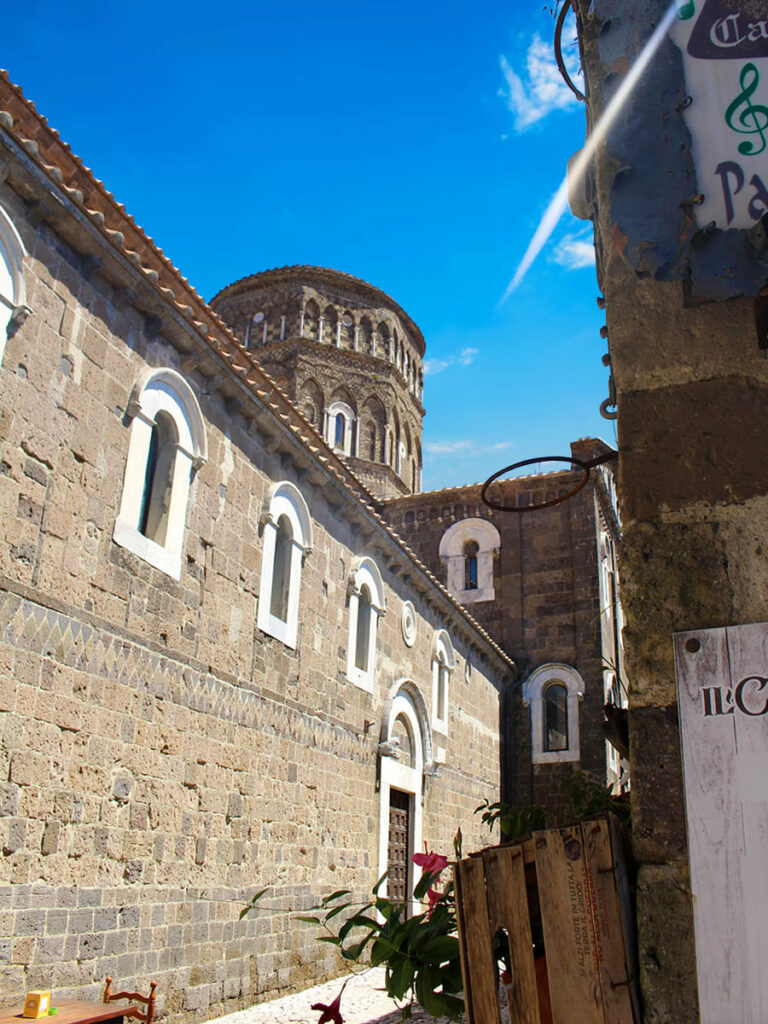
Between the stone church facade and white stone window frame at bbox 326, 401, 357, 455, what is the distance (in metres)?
10.2

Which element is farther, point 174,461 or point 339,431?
point 339,431

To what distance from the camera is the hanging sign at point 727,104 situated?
2.71 m

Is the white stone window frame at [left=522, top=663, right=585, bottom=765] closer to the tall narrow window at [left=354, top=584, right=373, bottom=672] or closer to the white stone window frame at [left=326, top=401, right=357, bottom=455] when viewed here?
the tall narrow window at [left=354, top=584, right=373, bottom=672]

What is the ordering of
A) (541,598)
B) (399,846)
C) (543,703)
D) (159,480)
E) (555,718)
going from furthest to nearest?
(541,598)
(543,703)
(555,718)
(399,846)
(159,480)

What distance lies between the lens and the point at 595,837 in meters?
2.32

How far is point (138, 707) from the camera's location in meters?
6.27

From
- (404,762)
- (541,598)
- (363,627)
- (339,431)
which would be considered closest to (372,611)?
(363,627)

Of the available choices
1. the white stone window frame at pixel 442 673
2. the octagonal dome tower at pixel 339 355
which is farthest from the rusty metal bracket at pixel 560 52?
the octagonal dome tower at pixel 339 355

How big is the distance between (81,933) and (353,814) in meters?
4.65

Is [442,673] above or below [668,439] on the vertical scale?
above

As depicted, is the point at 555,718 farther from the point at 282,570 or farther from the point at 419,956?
the point at 419,956

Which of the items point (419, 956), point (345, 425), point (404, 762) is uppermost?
point (345, 425)

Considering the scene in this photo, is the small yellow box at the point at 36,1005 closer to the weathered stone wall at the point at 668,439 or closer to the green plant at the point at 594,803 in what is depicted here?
the green plant at the point at 594,803

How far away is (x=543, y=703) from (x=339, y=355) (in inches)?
408
